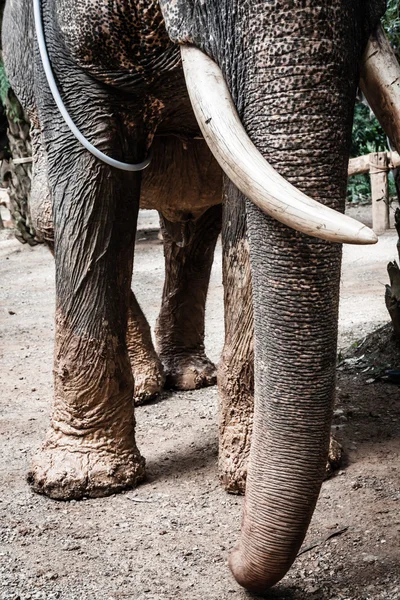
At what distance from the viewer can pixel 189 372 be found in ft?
16.7

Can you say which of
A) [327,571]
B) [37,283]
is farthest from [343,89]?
[37,283]

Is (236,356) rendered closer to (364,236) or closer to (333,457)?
(333,457)

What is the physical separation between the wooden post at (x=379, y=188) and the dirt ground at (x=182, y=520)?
6.10 m

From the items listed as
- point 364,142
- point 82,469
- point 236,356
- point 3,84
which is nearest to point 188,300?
point 236,356

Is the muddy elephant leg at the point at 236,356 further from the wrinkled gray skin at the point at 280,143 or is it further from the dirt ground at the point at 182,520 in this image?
the wrinkled gray skin at the point at 280,143

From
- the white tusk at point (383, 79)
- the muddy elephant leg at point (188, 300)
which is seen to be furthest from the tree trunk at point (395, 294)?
the white tusk at point (383, 79)

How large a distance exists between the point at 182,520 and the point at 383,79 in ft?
5.79

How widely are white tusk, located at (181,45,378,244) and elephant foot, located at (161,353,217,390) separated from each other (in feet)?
9.03

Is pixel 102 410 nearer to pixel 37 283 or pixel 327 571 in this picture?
pixel 327 571

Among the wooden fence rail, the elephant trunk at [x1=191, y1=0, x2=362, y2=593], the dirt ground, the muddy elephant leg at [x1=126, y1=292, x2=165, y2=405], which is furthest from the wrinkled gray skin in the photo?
the wooden fence rail

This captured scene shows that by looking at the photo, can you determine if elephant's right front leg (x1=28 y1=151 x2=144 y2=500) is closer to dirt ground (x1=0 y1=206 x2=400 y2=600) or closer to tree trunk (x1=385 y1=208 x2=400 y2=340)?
dirt ground (x1=0 y1=206 x2=400 y2=600)

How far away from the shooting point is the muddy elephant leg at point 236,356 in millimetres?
3525

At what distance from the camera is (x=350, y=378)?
5012mm

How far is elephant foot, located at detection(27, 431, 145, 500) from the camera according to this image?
3.62m
